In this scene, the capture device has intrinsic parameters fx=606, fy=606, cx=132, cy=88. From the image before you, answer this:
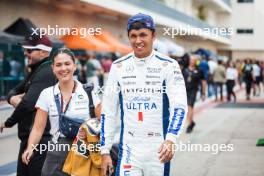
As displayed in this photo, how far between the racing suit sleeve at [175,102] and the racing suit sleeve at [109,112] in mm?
403

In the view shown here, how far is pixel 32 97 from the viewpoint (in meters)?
5.44

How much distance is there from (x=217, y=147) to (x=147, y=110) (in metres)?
7.08

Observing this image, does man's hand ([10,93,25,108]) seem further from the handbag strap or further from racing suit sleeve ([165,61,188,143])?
racing suit sleeve ([165,61,188,143])

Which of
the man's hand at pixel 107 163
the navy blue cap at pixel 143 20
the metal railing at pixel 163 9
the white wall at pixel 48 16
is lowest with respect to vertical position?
the man's hand at pixel 107 163

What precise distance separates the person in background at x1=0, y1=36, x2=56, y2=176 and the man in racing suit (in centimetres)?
130

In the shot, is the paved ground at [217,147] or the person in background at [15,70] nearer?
the paved ground at [217,147]

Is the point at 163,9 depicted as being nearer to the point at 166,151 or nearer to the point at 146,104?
the point at 146,104

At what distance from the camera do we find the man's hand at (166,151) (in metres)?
4.05

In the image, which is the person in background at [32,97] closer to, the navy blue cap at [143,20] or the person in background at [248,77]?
the navy blue cap at [143,20]

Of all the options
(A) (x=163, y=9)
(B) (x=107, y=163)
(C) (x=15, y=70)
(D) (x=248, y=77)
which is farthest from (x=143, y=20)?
(A) (x=163, y=9)

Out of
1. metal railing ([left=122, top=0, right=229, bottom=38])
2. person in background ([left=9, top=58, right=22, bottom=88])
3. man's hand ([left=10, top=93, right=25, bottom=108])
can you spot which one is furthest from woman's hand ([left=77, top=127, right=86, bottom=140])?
metal railing ([left=122, top=0, right=229, bottom=38])

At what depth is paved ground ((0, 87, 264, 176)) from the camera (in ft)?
28.8

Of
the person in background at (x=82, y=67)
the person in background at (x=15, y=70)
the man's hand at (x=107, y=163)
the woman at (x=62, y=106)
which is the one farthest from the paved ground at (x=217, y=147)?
the person in background at (x=82, y=67)

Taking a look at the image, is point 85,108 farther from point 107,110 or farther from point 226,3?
point 226,3
